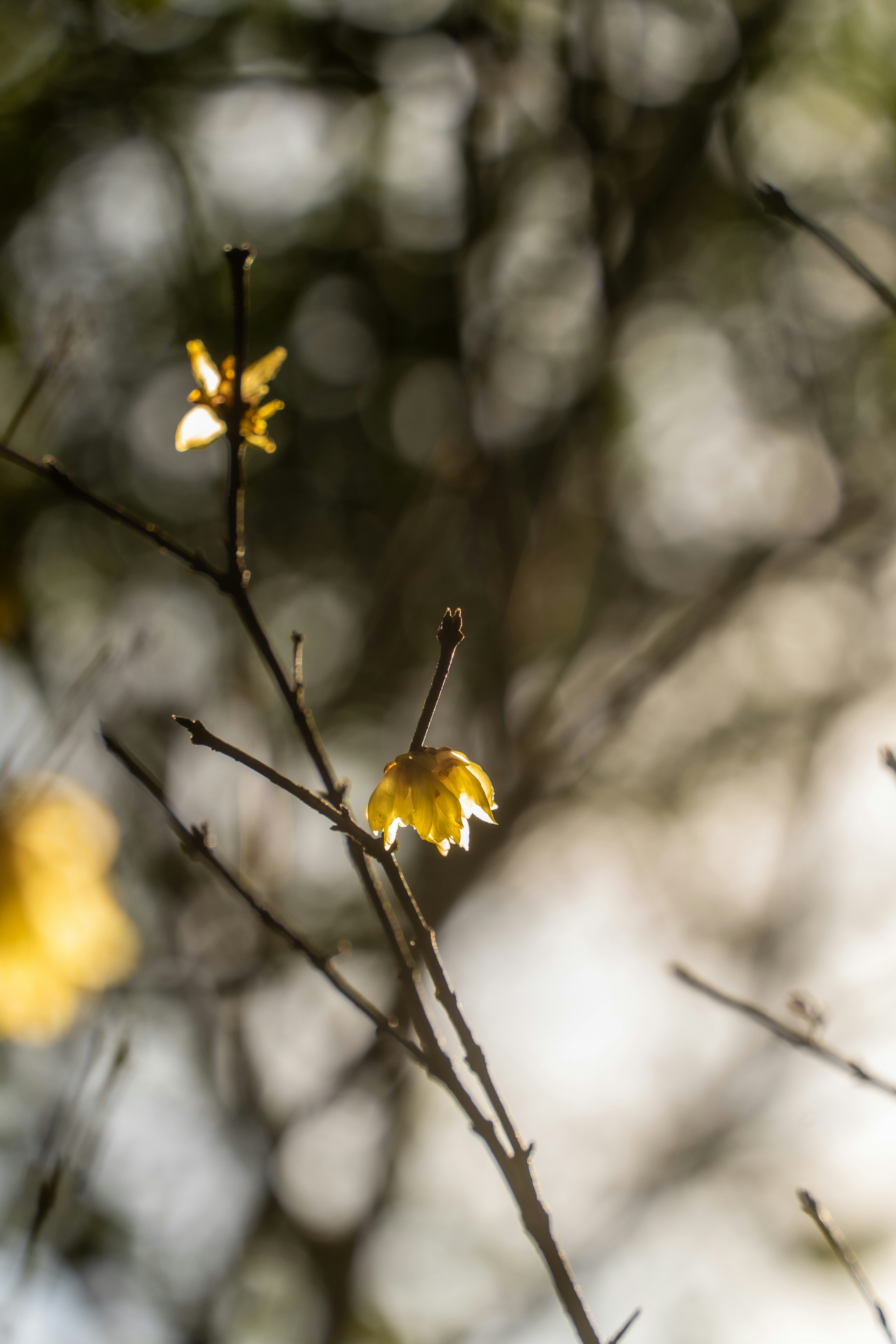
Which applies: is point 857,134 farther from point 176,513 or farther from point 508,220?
point 176,513

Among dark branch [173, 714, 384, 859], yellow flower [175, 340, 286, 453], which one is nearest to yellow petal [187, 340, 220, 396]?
yellow flower [175, 340, 286, 453]

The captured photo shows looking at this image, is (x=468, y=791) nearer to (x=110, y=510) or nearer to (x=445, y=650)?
(x=445, y=650)

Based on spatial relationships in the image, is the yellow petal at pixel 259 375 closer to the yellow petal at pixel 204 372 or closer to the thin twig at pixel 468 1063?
the yellow petal at pixel 204 372

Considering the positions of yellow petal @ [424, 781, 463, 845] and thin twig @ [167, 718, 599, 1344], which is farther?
yellow petal @ [424, 781, 463, 845]

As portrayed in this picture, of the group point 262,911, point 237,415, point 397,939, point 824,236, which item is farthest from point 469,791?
point 824,236

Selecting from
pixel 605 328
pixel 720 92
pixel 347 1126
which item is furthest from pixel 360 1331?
pixel 720 92

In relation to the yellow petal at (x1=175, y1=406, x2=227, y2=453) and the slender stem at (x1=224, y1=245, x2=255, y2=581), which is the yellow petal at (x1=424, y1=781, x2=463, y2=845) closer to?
the slender stem at (x1=224, y1=245, x2=255, y2=581)
